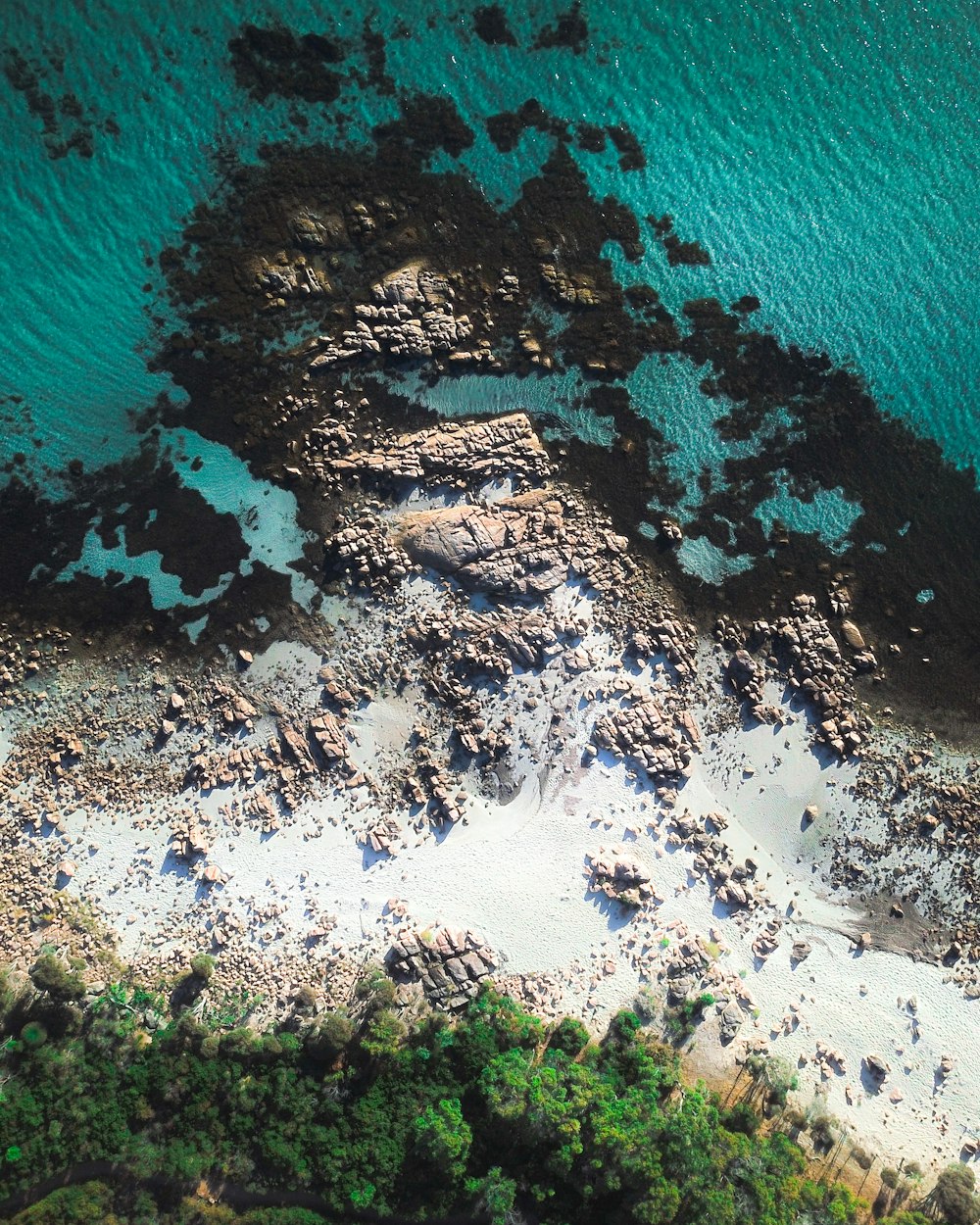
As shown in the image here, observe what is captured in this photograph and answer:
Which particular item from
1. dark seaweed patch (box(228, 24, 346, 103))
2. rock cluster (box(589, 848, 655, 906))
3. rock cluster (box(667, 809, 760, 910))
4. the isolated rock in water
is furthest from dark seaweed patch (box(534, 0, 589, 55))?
rock cluster (box(589, 848, 655, 906))

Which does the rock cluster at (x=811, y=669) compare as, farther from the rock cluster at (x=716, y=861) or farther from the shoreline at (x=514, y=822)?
the rock cluster at (x=716, y=861)

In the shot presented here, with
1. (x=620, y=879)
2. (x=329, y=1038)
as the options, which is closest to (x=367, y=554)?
(x=620, y=879)

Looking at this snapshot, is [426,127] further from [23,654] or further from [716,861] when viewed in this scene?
[716,861]

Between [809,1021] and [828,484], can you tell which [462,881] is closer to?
[809,1021]

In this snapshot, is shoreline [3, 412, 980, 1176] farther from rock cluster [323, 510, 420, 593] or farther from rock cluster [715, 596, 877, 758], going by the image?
rock cluster [715, 596, 877, 758]

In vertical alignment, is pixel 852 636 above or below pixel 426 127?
below
